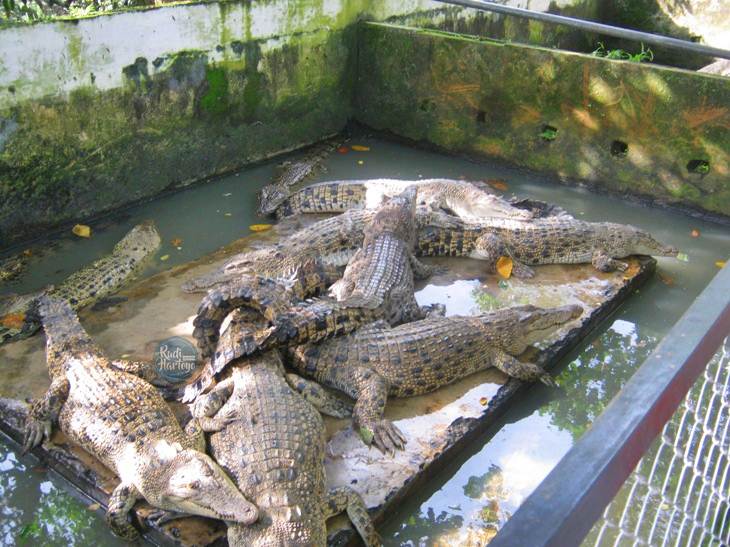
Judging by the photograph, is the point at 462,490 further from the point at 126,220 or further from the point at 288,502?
the point at 126,220

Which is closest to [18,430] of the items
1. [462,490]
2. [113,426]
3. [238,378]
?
A: [113,426]

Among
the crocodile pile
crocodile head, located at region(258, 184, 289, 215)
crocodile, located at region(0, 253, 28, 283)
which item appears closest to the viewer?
the crocodile pile

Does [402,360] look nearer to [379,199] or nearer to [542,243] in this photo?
[542,243]

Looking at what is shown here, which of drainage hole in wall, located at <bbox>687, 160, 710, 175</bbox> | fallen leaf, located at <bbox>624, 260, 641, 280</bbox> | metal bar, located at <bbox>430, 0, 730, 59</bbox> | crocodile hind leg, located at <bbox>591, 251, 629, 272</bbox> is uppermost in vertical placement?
metal bar, located at <bbox>430, 0, 730, 59</bbox>

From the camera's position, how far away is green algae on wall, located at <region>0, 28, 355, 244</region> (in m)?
4.96

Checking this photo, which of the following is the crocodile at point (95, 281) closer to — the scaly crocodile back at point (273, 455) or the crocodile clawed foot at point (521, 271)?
the scaly crocodile back at point (273, 455)

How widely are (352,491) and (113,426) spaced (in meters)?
1.11

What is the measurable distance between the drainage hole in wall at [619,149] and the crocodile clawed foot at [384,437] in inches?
166

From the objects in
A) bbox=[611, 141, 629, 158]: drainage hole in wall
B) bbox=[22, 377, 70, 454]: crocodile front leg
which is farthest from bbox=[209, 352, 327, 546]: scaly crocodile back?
bbox=[611, 141, 629, 158]: drainage hole in wall

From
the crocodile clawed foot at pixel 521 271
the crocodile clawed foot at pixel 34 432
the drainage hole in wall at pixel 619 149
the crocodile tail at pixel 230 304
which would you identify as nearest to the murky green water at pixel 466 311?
the crocodile clawed foot at pixel 34 432

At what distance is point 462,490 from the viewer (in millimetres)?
3207

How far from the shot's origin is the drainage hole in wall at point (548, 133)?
259 inches

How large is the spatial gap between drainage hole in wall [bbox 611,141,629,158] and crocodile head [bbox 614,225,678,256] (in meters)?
1.44

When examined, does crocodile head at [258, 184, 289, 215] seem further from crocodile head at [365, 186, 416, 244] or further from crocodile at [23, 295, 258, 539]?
crocodile at [23, 295, 258, 539]
